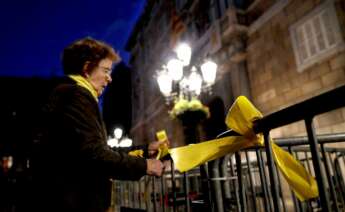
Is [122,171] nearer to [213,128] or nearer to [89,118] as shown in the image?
[89,118]

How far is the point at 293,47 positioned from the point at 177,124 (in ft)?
25.5

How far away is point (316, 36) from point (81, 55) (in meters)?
6.56

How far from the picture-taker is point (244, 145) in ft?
4.15

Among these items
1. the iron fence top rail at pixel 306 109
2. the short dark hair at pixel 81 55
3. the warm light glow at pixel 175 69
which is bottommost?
the iron fence top rail at pixel 306 109

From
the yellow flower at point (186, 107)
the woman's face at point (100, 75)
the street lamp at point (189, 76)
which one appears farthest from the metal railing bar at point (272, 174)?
the street lamp at point (189, 76)

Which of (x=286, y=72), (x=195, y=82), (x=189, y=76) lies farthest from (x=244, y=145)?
(x=286, y=72)

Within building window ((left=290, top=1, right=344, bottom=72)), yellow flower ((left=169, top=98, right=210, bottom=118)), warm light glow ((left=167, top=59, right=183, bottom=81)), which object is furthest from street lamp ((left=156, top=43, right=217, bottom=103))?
building window ((left=290, top=1, right=344, bottom=72))

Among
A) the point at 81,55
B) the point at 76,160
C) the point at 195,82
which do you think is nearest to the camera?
the point at 76,160

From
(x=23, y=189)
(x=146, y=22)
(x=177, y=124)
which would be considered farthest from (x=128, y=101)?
(x=23, y=189)

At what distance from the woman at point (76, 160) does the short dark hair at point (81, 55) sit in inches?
10.8

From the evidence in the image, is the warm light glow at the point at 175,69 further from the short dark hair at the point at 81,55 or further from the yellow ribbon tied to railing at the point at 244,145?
the yellow ribbon tied to railing at the point at 244,145

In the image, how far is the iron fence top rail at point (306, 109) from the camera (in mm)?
861

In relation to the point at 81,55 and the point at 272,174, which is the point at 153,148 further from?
the point at 272,174

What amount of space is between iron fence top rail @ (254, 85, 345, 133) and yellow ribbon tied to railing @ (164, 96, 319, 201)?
6 centimetres
